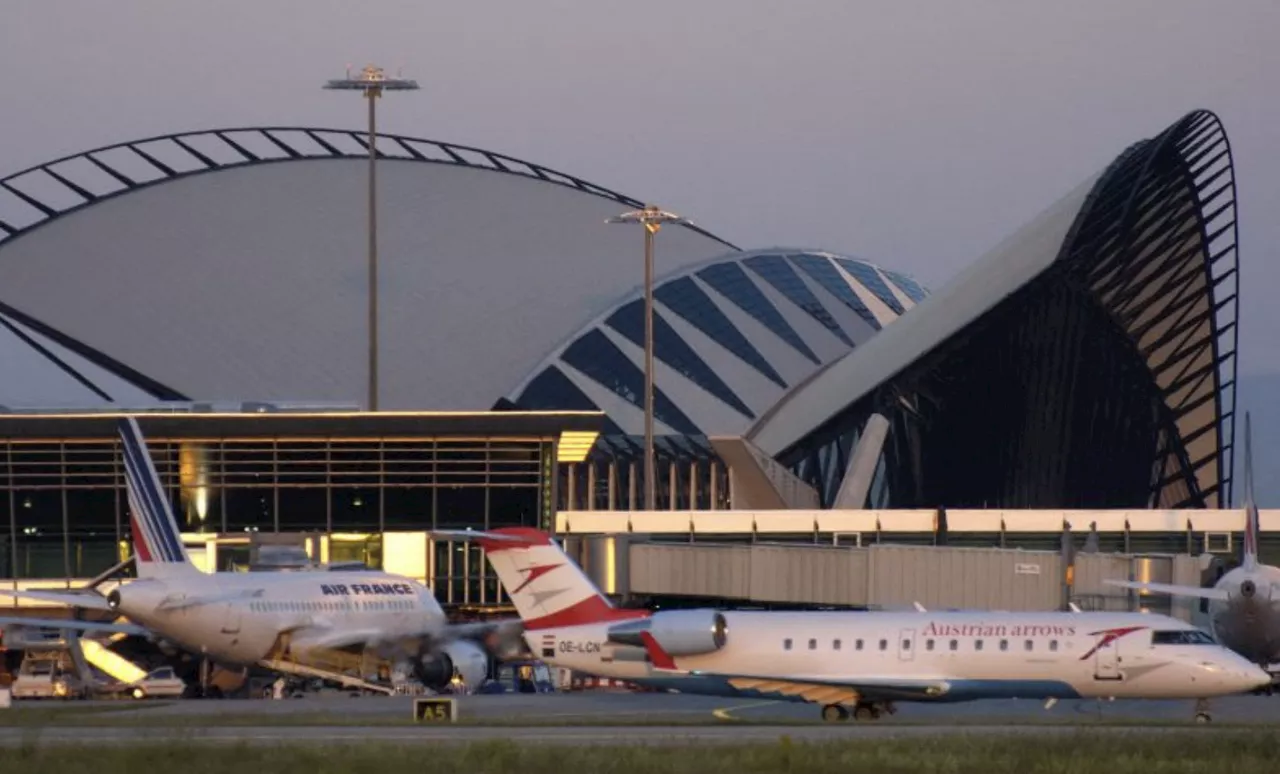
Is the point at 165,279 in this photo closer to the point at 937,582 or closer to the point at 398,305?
the point at 398,305

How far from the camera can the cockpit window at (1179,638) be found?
52156 millimetres

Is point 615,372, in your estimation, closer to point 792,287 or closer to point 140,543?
point 792,287

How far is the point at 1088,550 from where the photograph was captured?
80000mm

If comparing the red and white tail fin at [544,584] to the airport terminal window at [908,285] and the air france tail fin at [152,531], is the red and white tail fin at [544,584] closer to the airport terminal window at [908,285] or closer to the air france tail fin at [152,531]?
the air france tail fin at [152,531]

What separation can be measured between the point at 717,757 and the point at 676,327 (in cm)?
8430

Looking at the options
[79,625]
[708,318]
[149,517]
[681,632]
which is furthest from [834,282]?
[681,632]

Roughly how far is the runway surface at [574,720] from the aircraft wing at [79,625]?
12.4 feet

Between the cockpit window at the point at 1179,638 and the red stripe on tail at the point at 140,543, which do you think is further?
the red stripe on tail at the point at 140,543

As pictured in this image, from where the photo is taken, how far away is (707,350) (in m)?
121

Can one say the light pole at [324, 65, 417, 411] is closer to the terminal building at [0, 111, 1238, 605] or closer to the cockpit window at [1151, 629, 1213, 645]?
the terminal building at [0, 111, 1238, 605]

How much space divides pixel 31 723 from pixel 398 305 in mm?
72627

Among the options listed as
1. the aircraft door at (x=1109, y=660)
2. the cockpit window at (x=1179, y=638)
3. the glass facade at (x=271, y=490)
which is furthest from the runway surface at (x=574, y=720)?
the glass facade at (x=271, y=490)

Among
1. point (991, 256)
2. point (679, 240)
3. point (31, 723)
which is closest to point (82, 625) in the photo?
point (31, 723)

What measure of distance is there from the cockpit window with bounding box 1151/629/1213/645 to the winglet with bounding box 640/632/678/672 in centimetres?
973
